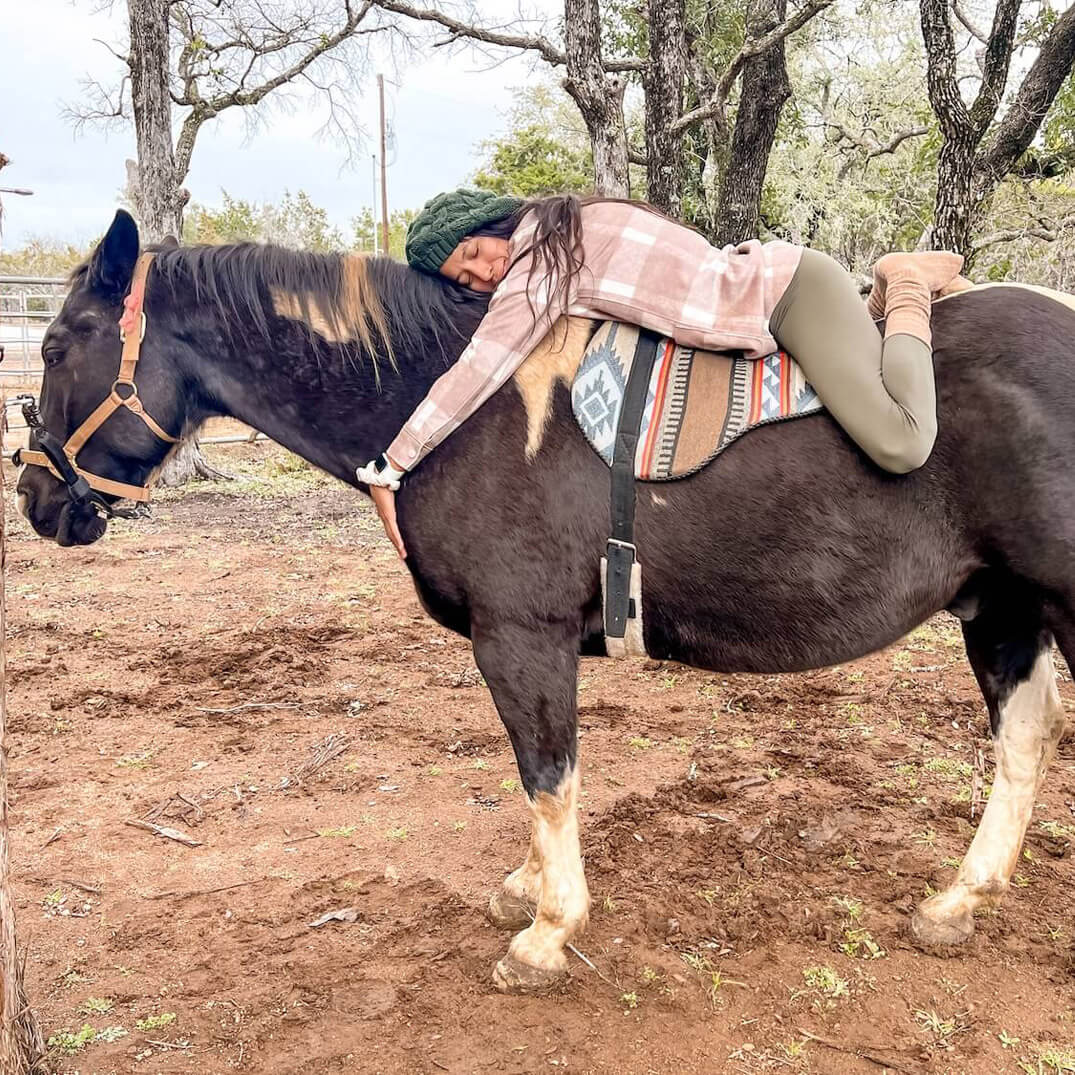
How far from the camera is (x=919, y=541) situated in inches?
89.7

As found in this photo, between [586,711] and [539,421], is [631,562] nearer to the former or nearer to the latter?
[539,421]

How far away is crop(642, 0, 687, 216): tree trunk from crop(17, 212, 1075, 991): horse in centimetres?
487

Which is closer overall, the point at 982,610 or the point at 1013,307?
the point at 1013,307

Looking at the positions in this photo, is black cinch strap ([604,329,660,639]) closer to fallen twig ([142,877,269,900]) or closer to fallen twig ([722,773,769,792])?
fallen twig ([722,773,769,792])

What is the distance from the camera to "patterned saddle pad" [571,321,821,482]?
7.46ft

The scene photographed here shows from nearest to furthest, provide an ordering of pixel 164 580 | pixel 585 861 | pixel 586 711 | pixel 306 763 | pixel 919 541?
pixel 919 541 < pixel 585 861 < pixel 306 763 < pixel 586 711 < pixel 164 580

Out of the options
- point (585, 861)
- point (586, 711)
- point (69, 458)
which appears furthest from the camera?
point (586, 711)

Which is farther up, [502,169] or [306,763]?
[502,169]

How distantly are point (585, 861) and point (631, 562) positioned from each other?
1328 mm

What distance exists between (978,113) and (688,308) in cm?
583

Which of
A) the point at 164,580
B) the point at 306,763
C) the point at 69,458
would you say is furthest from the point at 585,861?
the point at 164,580

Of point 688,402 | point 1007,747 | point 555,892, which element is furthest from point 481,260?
point 1007,747

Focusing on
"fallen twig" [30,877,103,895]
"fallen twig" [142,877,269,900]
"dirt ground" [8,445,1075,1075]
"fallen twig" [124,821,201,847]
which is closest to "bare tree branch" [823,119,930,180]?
"dirt ground" [8,445,1075,1075]

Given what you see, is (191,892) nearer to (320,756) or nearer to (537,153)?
(320,756)
